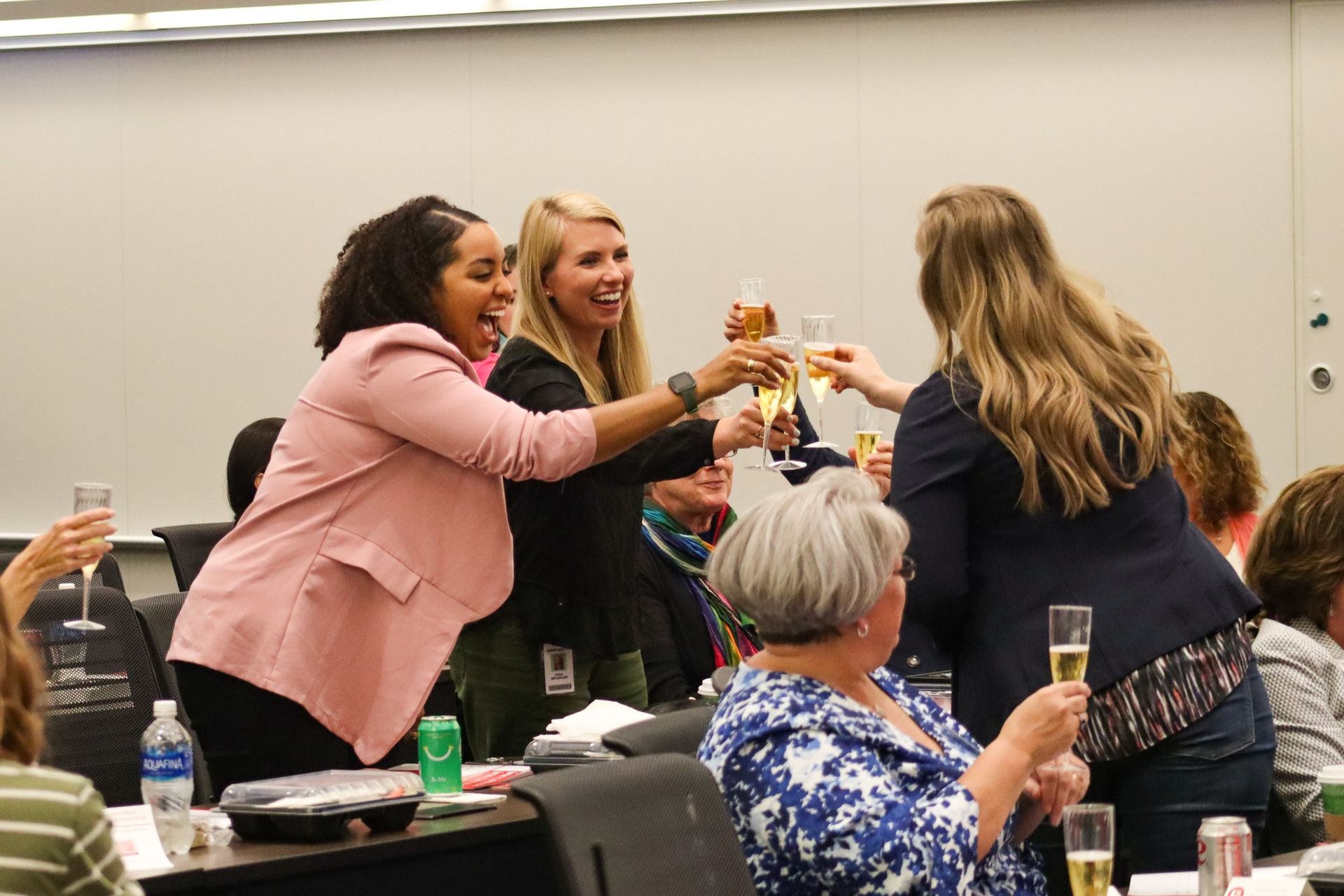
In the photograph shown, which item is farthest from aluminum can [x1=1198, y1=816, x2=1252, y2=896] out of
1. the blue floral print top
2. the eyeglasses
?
the eyeglasses

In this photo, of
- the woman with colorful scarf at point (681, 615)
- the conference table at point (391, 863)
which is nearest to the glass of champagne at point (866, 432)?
the woman with colorful scarf at point (681, 615)

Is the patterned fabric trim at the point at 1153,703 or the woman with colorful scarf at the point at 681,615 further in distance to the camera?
the woman with colorful scarf at the point at 681,615

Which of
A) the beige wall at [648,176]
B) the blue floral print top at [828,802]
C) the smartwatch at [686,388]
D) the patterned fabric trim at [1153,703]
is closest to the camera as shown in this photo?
the blue floral print top at [828,802]

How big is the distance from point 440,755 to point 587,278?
3.34ft

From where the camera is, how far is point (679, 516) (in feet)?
12.8

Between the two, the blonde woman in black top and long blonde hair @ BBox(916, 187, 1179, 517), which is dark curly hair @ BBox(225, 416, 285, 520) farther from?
long blonde hair @ BBox(916, 187, 1179, 517)

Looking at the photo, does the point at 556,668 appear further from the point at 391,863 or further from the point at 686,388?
the point at 391,863

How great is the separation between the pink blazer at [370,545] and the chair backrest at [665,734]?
1.87 ft

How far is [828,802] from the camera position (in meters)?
1.75

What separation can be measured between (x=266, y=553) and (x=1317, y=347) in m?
4.31

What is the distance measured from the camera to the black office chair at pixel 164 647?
306 centimetres

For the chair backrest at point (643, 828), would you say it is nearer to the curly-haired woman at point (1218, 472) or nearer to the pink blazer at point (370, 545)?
the pink blazer at point (370, 545)

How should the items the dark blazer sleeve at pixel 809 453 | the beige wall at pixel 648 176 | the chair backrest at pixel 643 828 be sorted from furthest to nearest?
1. the beige wall at pixel 648 176
2. the dark blazer sleeve at pixel 809 453
3. the chair backrest at pixel 643 828

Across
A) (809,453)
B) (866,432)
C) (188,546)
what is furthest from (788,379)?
(188,546)
